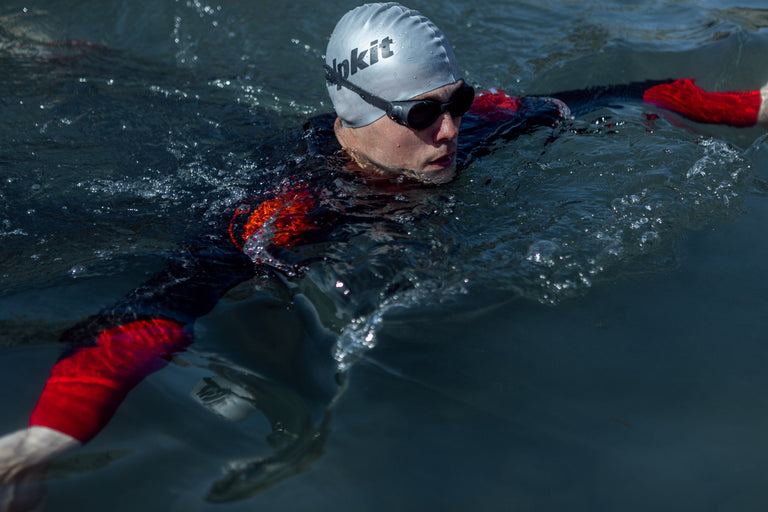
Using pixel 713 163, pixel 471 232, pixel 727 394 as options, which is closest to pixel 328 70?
pixel 471 232

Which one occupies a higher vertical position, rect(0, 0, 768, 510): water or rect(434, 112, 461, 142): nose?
rect(434, 112, 461, 142): nose

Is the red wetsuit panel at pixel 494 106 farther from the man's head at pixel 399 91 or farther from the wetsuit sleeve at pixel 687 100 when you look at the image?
the man's head at pixel 399 91

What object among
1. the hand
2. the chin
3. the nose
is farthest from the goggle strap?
the hand

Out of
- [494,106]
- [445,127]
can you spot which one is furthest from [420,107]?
[494,106]

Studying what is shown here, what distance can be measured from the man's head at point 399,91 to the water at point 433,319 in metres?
0.34

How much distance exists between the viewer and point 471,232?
3504 mm

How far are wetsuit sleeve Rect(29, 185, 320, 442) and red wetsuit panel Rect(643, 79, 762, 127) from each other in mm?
2874

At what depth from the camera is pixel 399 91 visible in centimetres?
358

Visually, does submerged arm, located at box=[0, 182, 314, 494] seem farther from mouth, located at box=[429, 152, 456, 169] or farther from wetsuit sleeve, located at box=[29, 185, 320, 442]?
mouth, located at box=[429, 152, 456, 169]

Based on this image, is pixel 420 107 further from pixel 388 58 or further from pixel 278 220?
pixel 278 220

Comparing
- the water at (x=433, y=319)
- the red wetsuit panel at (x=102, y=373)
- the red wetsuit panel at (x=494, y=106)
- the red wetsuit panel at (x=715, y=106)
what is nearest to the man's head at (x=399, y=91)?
the water at (x=433, y=319)

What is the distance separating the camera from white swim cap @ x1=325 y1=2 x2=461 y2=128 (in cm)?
356

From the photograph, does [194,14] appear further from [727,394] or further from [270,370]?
[727,394]

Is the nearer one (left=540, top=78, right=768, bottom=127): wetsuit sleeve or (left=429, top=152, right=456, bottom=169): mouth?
(left=429, top=152, right=456, bottom=169): mouth
